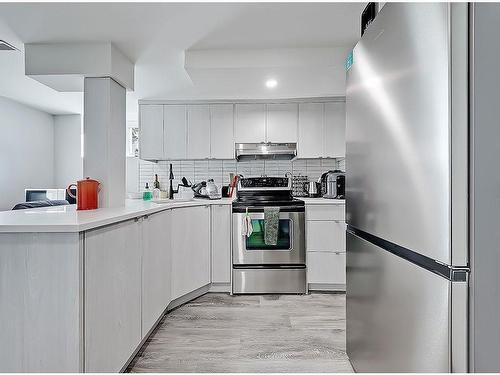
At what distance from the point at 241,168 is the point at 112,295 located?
3.19 m

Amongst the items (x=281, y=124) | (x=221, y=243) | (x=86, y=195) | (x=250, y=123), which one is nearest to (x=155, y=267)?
(x=86, y=195)

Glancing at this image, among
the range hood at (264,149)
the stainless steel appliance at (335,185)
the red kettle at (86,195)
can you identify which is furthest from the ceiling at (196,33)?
the red kettle at (86,195)

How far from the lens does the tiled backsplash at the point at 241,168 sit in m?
4.87

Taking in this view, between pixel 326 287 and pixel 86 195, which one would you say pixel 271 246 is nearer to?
pixel 326 287

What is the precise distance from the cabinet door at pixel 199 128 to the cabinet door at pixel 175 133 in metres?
0.07

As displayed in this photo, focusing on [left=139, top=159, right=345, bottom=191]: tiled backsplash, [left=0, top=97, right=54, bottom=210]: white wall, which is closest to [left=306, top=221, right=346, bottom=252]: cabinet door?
[left=139, top=159, right=345, bottom=191]: tiled backsplash

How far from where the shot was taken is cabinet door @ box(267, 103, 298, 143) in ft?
14.9

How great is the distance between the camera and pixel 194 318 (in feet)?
10.0

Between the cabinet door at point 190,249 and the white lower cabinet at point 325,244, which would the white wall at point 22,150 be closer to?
the cabinet door at point 190,249

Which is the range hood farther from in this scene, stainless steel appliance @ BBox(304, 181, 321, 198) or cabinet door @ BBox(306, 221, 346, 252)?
cabinet door @ BBox(306, 221, 346, 252)

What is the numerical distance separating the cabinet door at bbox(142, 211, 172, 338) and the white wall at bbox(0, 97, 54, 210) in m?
3.56

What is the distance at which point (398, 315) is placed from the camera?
1.35m
